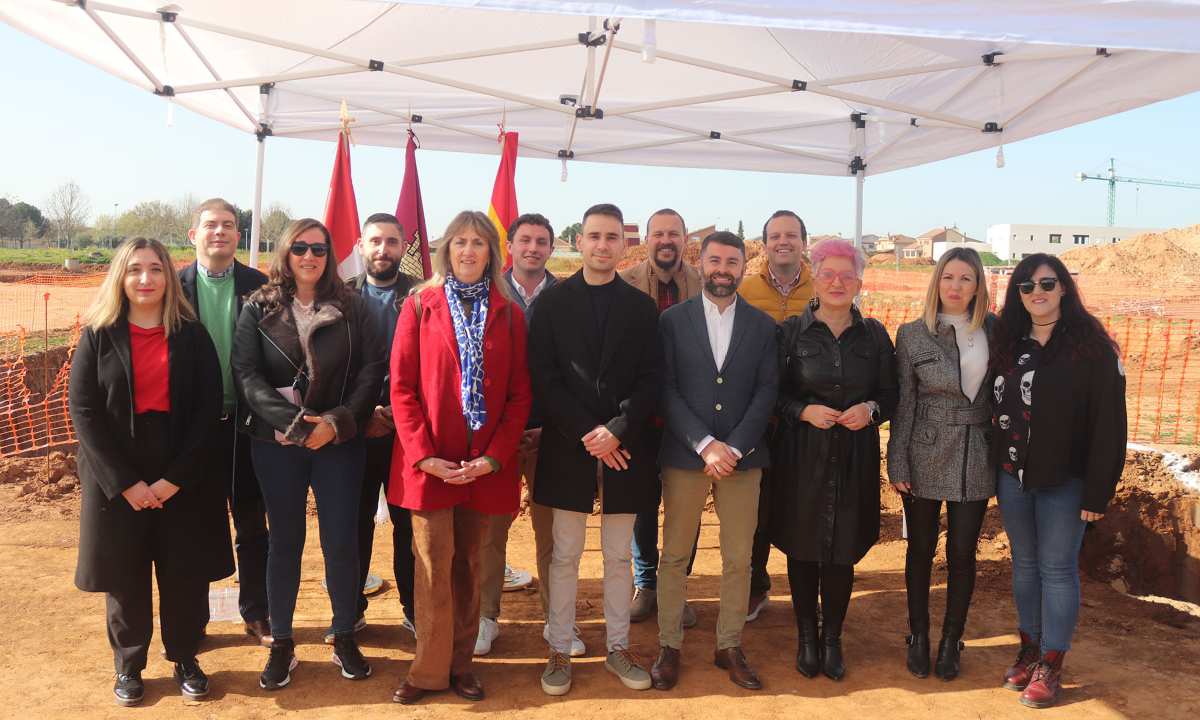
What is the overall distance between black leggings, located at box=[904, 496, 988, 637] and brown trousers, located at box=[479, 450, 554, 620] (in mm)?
1686

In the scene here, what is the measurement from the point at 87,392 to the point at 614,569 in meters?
2.26

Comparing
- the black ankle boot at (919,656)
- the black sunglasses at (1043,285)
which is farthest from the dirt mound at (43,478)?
the black sunglasses at (1043,285)

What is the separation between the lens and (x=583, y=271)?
11.4ft

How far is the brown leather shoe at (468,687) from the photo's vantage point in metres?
3.33

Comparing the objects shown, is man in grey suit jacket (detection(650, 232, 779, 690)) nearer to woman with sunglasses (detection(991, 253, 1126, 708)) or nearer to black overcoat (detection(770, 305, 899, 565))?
black overcoat (detection(770, 305, 899, 565))

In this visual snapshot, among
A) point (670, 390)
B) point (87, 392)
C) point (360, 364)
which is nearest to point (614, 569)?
point (670, 390)

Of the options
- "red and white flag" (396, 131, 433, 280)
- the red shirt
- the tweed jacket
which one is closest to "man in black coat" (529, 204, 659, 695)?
the tweed jacket

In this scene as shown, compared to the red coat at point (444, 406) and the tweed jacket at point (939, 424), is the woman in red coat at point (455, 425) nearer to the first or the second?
the red coat at point (444, 406)

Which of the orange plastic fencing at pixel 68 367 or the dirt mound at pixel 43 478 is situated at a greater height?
the orange plastic fencing at pixel 68 367

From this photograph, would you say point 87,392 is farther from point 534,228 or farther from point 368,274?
Result: point 534,228

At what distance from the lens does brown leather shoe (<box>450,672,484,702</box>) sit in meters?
3.33

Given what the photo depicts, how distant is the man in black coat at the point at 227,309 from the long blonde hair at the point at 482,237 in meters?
1.01

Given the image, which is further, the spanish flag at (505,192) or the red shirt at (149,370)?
the spanish flag at (505,192)

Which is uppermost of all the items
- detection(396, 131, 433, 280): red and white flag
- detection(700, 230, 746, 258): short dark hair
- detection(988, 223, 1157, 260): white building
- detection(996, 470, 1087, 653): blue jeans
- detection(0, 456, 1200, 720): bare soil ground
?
detection(988, 223, 1157, 260): white building
